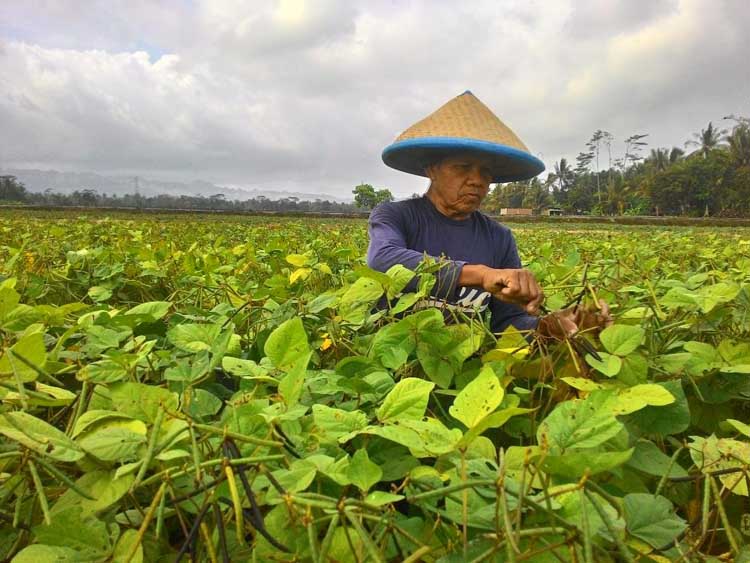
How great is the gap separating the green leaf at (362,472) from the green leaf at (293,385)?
4.2 inches

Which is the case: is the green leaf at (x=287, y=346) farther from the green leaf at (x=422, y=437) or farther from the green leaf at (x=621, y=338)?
the green leaf at (x=621, y=338)

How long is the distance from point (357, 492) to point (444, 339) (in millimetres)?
302

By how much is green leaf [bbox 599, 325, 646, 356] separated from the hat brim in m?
1.06

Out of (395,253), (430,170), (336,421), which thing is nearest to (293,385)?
(336,421)

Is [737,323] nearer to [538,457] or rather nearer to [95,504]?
[538,457]

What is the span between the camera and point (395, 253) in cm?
136

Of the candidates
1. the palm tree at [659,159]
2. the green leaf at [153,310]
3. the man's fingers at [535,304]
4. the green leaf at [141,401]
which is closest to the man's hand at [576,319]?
the man's fingers at [535,304]

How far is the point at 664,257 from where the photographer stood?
8.98ft

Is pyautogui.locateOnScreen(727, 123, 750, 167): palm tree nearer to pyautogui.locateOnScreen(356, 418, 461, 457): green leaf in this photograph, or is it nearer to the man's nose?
the man's nose

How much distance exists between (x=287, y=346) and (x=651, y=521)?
39 cm

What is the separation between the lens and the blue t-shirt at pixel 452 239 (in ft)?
5.11

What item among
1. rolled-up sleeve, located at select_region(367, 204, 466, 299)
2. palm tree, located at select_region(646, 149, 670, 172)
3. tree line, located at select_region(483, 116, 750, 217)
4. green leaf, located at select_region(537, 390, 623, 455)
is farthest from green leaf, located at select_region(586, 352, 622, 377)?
palm tree, located at select_region(646, 149, 670, 172)

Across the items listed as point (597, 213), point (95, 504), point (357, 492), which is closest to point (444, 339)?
point (357, 492)

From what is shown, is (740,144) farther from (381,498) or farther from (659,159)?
(381,498)
